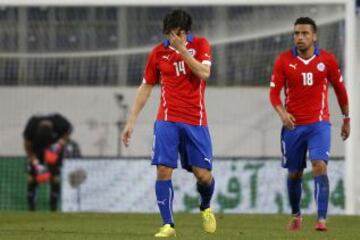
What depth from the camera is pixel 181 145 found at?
11.7m

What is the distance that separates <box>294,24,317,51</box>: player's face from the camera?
13.1 m

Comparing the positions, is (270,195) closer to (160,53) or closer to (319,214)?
(319,214)

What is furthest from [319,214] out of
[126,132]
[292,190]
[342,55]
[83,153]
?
[83,153]

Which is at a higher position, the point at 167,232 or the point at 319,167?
the point at 319,167

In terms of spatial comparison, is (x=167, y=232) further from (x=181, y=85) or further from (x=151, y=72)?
(x=151, y=72)

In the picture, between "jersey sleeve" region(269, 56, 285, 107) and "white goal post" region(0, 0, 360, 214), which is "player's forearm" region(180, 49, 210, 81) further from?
"white goal post" region(0, 0, 360, 214)

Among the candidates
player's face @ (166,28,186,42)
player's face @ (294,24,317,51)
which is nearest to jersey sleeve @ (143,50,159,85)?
player's face @ (166,28,186,42)

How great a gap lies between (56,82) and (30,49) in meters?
0.82

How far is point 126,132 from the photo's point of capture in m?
11.5

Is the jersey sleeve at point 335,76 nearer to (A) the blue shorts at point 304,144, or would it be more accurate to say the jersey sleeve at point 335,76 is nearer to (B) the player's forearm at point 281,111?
(A) the blue shorts at point 304,144

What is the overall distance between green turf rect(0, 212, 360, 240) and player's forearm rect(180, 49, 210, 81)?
4.91 feet

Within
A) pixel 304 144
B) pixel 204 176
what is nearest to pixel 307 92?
pixel 304 144

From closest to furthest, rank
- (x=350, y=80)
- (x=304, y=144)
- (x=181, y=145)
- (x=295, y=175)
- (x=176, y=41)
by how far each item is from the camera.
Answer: (x=176, y=41) → (x=181, y=145) → (x=304, y=144) → (x=295, y=175) → (x=350, y=80)

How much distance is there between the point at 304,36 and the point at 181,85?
2.19m
